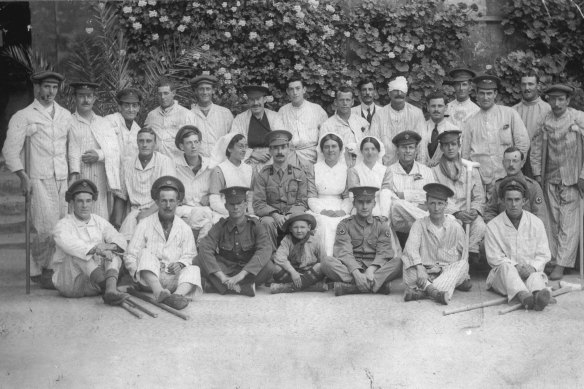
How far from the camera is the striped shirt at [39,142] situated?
7.89 metres

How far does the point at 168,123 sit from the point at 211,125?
1.58 feet

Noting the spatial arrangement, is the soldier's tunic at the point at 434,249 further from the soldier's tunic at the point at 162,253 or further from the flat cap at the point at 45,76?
the flat cap at the point at 45,76

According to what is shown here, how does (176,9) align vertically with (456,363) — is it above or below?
above

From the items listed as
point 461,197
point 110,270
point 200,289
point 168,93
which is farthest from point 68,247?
point 461,197

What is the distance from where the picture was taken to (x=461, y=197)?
7.98 meters

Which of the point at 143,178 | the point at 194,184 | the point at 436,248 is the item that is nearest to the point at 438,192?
the point at 436,248

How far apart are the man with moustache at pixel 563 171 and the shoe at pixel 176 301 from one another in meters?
3.48

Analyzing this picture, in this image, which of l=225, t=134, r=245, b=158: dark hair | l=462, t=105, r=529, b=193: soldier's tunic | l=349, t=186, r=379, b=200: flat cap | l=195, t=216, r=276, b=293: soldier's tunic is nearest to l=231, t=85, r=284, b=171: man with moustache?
l=225, t=134, r=245, b=158: dark hair

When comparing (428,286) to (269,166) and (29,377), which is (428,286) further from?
(29,377)

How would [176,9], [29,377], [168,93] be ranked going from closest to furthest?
1. [29,377]
2. [168,93]
3. [176,9]

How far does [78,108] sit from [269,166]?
6.30ft

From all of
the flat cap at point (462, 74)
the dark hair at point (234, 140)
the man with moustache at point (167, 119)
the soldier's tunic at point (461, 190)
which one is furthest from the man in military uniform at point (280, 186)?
the flat cap at point (462, 74)

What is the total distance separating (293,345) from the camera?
6.25 metres

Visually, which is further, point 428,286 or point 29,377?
Answer: point 428,286
